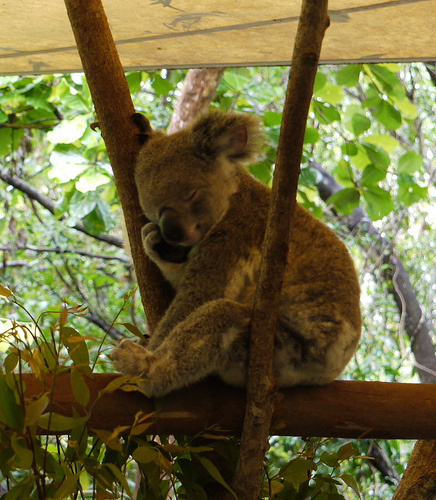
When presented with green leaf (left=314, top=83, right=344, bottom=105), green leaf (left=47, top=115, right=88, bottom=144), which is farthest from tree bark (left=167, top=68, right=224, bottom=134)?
green leaf (left=314, top=83, right=344, bottom=105)

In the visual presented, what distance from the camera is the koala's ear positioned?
173cm

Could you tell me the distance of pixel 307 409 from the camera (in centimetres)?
137

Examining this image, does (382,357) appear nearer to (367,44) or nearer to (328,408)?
(367,44)

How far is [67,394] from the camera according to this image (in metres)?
1.21

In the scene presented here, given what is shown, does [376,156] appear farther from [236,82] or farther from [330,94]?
[236,82]

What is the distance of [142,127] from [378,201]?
1.68 m


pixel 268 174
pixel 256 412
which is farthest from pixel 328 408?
pixel 268 174

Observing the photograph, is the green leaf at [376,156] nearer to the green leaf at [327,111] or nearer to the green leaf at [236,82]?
the green leaf at [327,111]

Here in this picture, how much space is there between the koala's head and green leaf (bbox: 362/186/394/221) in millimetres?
1374

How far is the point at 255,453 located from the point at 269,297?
39cm

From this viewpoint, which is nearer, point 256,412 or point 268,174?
point 256,412

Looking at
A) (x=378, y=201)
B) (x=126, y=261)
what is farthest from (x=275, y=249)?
(x=126, y=261)

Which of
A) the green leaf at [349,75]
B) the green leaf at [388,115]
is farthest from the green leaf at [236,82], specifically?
the green leaf at [388,115]

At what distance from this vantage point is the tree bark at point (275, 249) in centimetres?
106
